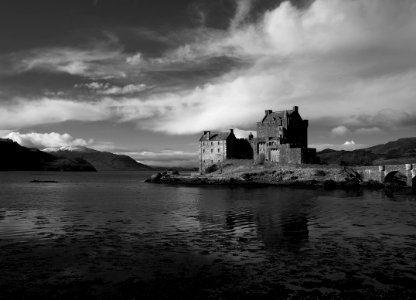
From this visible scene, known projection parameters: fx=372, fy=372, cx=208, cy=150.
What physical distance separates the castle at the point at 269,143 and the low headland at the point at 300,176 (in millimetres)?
4502

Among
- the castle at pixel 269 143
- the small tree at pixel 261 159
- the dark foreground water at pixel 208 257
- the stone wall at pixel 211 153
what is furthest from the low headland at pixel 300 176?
the dark foreground water at pixel 208 257

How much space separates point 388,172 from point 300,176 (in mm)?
20860

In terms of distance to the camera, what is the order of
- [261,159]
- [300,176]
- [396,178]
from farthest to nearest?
[261,159]
[300,176]
[396,178]

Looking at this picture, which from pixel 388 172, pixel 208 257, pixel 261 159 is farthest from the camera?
pixel 261 159

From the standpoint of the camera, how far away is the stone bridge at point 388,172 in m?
81.4

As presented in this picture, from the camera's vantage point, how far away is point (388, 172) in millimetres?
86062

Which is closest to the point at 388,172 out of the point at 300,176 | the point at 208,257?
the point at 300,176

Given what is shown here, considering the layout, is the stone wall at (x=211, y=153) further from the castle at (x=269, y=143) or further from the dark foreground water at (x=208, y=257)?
the dark foreground water at (x=208, y=257)

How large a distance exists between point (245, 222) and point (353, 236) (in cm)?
1058

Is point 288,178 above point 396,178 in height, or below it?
below

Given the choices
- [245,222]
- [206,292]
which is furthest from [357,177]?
[206,292]

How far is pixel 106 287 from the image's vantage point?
16016 mm

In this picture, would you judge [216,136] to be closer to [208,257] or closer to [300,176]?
[300,176]

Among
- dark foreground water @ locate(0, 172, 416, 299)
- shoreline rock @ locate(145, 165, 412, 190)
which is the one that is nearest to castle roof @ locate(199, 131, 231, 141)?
shoreline rock @ locate(145, 165, 412, 190)
